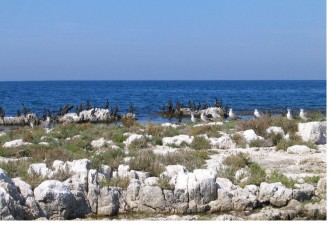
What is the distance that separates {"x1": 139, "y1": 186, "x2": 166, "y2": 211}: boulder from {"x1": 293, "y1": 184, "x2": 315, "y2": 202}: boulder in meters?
2.53

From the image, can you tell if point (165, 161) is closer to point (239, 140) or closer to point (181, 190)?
point (181, 190)

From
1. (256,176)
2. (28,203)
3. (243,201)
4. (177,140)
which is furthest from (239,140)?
(28,203)

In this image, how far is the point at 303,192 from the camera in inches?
415

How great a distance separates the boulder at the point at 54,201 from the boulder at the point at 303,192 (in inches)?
A: 165

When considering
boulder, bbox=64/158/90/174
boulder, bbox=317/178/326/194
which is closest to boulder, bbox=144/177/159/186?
boulder, bbox=64/158/90/174

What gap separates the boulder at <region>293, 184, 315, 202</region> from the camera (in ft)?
34.2

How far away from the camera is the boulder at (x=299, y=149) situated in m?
15.9

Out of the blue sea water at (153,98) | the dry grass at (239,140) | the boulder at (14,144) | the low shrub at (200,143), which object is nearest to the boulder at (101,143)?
the boulder at (14,144)

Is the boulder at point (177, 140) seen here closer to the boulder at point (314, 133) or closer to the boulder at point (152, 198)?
the boulder at point (314, 133)

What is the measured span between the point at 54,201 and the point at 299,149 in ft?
28.7

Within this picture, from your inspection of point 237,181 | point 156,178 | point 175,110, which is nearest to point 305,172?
point 237,181
